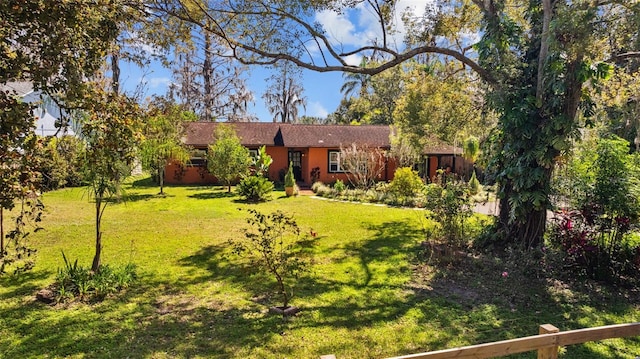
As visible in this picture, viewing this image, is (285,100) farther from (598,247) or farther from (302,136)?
(598,247)

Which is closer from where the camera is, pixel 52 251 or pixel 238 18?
pixel 52 251

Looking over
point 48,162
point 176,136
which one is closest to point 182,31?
point 48,162

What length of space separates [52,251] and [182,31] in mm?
5929

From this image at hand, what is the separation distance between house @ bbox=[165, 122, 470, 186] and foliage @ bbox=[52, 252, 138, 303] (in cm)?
1563

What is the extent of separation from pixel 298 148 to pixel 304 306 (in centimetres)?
1847

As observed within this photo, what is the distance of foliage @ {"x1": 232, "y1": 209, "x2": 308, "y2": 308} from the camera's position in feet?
19.0

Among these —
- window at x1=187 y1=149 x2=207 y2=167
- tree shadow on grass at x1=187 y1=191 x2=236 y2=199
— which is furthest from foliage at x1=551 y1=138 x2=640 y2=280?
window at x1=187 y1=149 x2=207 y2=167

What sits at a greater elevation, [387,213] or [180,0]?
[180,0]

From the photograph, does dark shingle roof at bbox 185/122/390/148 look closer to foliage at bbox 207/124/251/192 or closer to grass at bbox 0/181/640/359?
foliage at bbox 207/124/251/192

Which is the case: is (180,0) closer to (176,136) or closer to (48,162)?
(48,162)

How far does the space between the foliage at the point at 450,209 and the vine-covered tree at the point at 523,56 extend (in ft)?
3.23

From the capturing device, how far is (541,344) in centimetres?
282

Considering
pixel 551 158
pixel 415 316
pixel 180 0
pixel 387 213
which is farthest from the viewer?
pixel 387 213

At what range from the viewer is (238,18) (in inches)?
367
